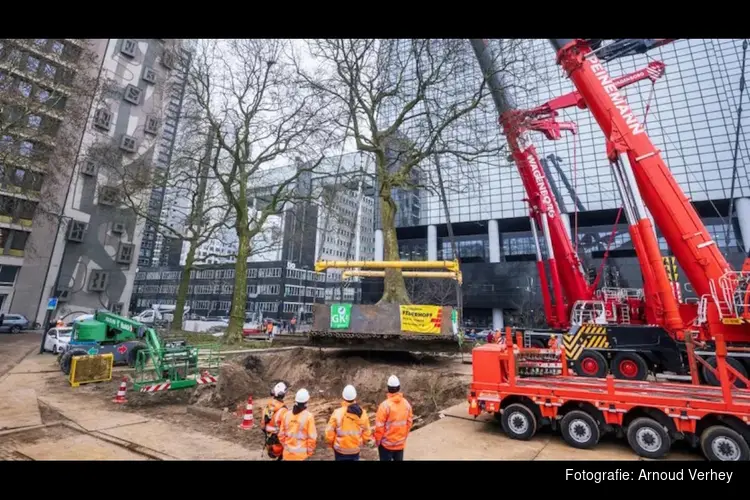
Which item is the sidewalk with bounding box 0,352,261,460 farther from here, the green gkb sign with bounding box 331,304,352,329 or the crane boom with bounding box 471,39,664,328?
the crane boom with bounding box 471,39,664,328

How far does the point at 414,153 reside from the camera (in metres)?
18.7

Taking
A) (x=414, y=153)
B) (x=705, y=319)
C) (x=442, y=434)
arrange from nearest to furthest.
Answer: (x=442, y=434) → (x=705, y=319) → (x=414, y=153)

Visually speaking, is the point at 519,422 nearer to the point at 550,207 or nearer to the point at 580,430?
the point at 580,430

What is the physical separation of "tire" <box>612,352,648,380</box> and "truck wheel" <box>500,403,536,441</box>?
218 inches

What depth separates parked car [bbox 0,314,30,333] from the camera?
28.6 metres

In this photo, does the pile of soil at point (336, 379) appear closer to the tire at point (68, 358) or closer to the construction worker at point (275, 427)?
the construction worker at point (275, 427)

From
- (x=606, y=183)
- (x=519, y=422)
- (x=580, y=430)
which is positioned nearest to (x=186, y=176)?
(x=519, y=422)

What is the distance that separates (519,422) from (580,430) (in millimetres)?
1030

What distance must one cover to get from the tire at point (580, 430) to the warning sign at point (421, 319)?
6888mm

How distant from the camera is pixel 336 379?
1409cm

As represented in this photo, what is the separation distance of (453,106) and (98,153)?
96.3 feet

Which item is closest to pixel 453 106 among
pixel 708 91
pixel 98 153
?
pixel 98 153
